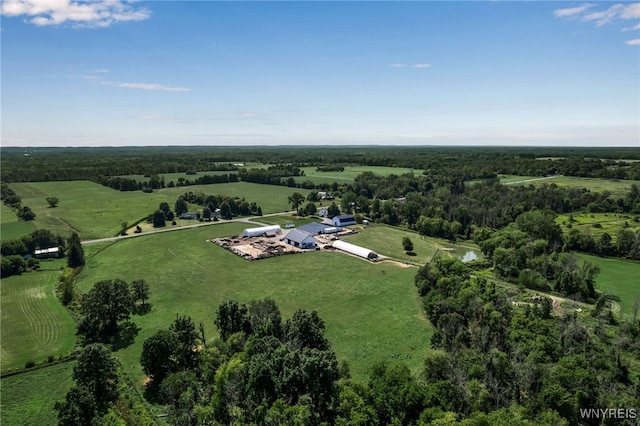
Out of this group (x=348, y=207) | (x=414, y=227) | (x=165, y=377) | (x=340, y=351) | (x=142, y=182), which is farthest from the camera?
(x=142, y=182)

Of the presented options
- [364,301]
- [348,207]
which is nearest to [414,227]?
[348,207]

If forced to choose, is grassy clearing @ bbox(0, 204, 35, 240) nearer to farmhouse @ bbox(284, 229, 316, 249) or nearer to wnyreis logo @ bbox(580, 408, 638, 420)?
farmhouse @ bbox(284, 229, 316, 249)

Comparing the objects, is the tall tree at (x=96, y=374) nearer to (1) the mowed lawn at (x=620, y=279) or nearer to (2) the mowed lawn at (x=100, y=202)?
(1) the mowed lawn at (x=620, y=279)

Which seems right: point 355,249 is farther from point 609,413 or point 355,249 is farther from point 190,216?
point 190,216

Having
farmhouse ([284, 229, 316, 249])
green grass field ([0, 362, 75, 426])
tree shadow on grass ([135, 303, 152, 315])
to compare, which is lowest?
green grass field ([0, 362, 75, 426])

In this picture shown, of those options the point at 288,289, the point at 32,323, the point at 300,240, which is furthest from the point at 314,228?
the point at 32,323

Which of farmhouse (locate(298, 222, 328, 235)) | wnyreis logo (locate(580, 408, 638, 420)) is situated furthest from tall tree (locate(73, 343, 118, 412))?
farmhouse (locate(298, 222, 328, 235))

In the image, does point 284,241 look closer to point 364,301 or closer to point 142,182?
point 364,301
